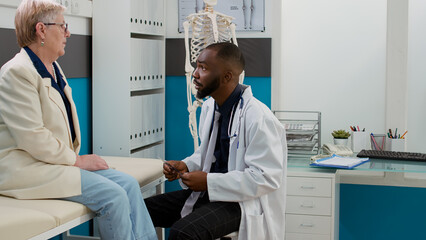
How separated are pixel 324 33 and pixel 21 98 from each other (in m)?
2.10

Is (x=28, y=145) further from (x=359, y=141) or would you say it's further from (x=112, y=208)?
(x=359, y=141)

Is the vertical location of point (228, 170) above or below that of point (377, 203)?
above

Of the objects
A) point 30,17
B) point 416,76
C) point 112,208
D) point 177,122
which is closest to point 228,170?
point 112,208

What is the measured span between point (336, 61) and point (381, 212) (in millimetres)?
960

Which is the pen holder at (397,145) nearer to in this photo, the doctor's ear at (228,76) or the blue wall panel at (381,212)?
the blue wall panel at (381,212)

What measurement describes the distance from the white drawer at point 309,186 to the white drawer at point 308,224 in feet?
0.39

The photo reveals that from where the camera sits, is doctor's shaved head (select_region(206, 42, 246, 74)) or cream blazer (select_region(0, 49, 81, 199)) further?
doctor's shaved head (select_region(206, 42, 246, 74))

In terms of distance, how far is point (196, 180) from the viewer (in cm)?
228

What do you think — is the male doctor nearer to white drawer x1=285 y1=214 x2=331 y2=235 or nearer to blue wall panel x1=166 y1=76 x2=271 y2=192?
white drawer x1=285 y1=214 x2=331 y2=235

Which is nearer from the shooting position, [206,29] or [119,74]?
[119,74]

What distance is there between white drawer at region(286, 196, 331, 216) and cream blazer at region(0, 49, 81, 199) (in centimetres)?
124

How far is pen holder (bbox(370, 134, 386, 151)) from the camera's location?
331 centimetres

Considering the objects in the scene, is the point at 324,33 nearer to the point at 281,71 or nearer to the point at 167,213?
the point at 281,71

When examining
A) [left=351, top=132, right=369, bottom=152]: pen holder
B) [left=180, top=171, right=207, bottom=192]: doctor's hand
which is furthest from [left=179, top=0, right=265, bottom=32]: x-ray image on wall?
[left=180, top=171, right=207, bottom=192]: doctor's hand
